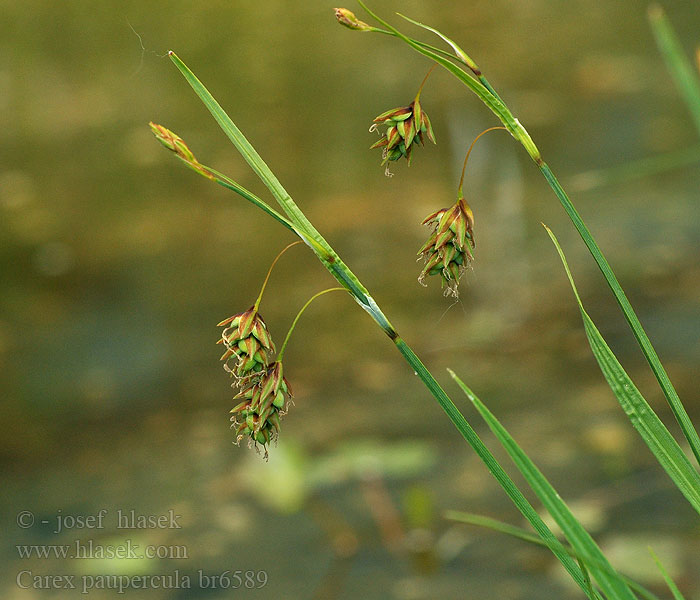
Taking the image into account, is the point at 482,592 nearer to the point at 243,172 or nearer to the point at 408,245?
the point at 408,245

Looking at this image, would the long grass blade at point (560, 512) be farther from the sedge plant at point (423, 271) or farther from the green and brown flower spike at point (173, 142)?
the green and brown flower spike at point (173, 142)

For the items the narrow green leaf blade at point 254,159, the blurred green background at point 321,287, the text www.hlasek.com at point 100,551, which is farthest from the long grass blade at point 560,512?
the text www.hlasek.com at point 100,551

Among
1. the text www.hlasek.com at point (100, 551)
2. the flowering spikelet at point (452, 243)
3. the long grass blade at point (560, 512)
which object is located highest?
the text www.hlasek.com at point (100, 551)

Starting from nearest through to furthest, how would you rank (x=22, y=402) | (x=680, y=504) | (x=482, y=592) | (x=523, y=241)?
(x=482, y=592)
(x=680, y=504)
(x=22, y=402)
(x=523, y=241)

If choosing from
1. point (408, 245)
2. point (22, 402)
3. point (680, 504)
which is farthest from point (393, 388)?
point (22, 402)

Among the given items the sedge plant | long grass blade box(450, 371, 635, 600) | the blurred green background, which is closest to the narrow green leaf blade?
the sedge plant

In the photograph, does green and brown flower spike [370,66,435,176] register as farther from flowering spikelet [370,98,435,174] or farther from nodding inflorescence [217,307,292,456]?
nodding inflorescence [217,307,292,456]

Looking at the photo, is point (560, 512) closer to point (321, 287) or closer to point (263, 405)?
point (263, 405)
